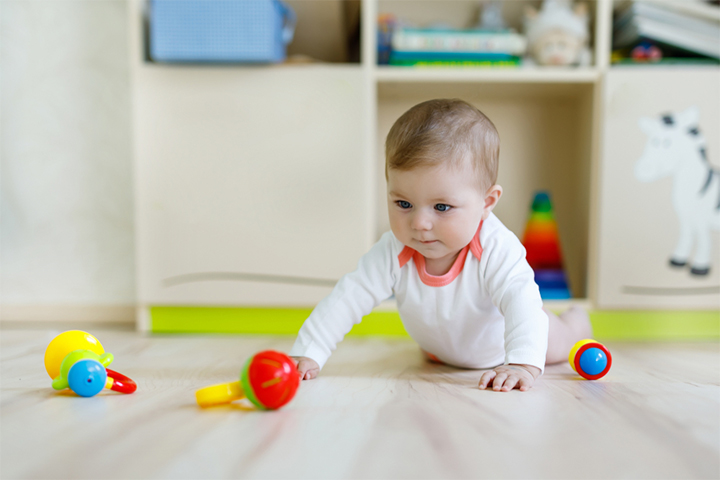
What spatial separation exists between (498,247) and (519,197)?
2.85 feet

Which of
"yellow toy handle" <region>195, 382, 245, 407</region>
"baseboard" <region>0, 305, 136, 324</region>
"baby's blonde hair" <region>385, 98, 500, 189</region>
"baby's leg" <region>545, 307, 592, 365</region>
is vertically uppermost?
"baby's blonde hair" <region>385, 98, 500, 189</region>

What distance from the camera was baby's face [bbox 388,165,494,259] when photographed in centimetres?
70

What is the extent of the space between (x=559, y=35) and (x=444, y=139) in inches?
29.4

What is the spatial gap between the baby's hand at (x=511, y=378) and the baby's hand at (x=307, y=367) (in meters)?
0.23

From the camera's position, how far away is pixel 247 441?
512mm

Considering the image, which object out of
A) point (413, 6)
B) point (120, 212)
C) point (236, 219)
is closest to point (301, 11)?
point (413, 6)

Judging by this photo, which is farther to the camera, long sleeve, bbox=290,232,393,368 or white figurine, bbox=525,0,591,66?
white figurine, bbox=525,0,591,66

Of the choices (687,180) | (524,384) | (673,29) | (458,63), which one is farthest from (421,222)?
(673,29)

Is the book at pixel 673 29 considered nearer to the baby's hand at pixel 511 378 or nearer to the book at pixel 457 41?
the book at pixel 457 41

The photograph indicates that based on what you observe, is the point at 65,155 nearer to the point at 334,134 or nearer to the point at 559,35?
the point at 334,134

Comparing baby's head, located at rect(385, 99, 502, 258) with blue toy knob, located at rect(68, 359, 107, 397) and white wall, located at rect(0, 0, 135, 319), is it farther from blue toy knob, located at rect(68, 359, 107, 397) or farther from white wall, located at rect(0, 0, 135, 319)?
white wall, located at rect(0, 0, 135, 319)

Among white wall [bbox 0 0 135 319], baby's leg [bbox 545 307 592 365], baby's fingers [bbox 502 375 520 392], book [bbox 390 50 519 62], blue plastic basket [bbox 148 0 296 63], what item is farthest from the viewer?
white wall [bbox 0 0 135 319]

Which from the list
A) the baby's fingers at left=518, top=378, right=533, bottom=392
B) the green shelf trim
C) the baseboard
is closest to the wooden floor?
the baby's fingers at left=518, top=378, right=533, bottom=392

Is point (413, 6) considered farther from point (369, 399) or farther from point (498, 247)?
point (369, 399)
